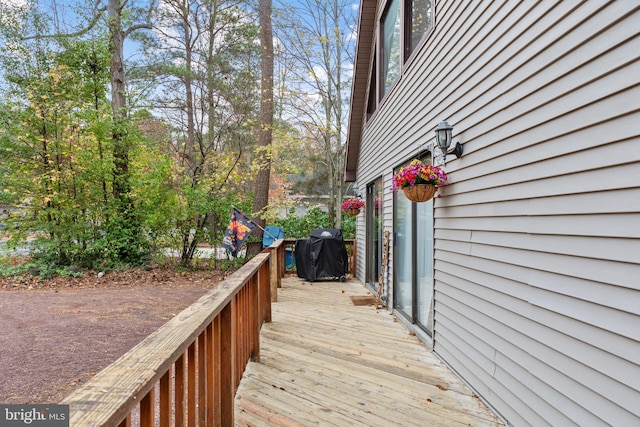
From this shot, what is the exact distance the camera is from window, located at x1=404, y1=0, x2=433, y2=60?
148 inches

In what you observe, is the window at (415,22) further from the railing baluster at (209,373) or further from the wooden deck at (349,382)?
the railing baluster at (209,373)

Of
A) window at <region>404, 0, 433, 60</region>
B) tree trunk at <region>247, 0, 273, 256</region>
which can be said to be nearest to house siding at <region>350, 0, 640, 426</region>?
window at <region>404, 0, 433, 60</region>

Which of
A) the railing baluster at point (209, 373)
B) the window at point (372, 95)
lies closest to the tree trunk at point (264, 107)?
the window at point (372, 95)

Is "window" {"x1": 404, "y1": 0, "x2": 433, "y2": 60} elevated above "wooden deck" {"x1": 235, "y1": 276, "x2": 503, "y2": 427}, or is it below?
above

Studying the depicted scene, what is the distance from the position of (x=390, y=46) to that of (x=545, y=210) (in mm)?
4274

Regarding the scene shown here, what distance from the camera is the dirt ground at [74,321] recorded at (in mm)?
3445

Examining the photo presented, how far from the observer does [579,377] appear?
5.18ft

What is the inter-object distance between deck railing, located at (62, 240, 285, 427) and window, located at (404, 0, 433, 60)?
10.0ft

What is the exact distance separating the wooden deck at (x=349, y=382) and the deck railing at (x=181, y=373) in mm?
316

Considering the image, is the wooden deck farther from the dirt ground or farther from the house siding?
the dirt ground

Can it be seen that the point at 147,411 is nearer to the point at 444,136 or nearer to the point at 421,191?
the point at 421,191

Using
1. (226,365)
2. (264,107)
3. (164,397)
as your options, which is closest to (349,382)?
(226,365)

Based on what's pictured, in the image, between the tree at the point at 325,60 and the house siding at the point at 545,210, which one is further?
the tree at the point at 325,60

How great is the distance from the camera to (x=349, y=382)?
2713mm
